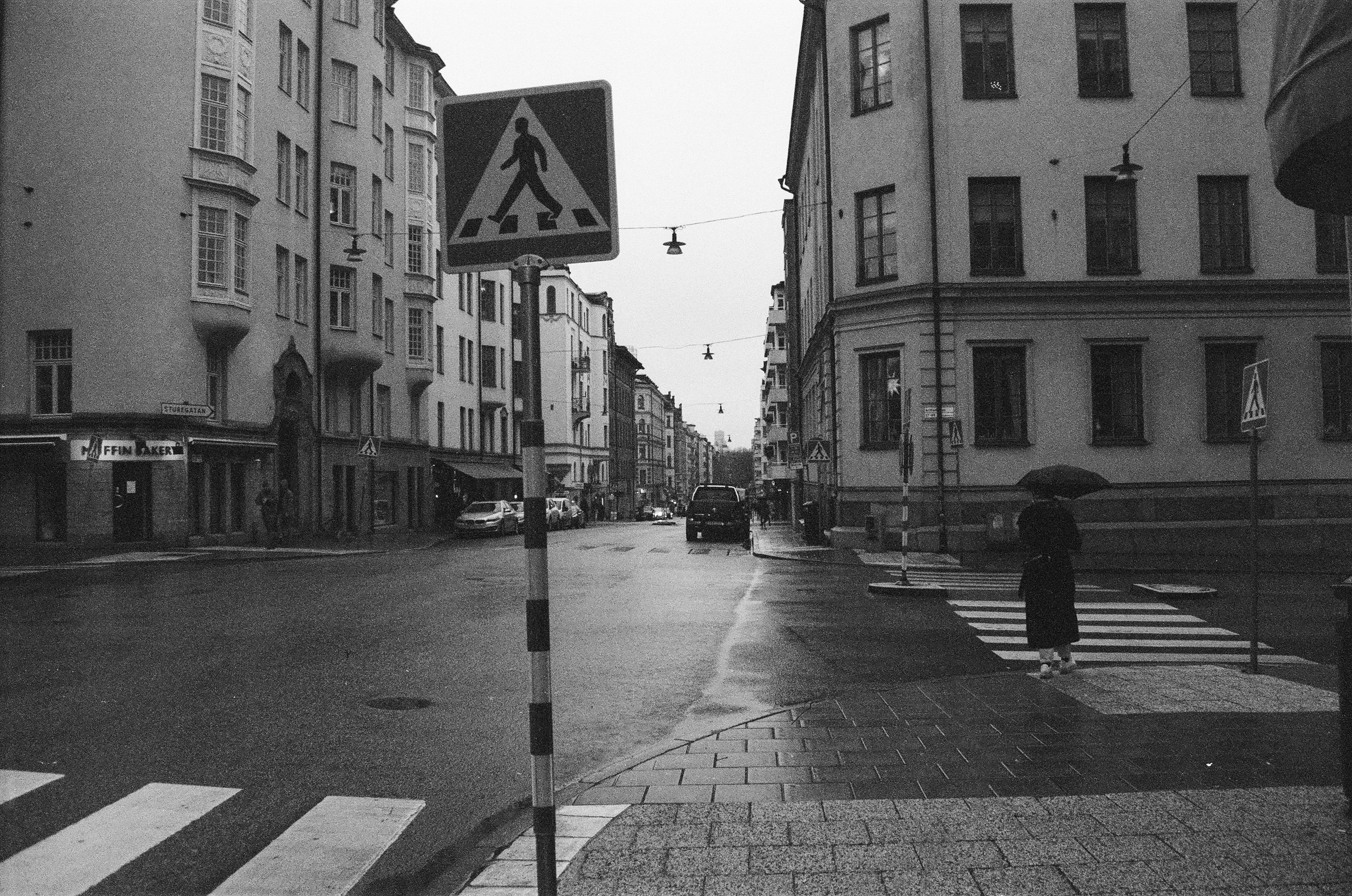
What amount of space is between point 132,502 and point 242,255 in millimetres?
7403

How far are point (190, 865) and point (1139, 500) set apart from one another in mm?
23889

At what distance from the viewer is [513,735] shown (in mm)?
6914

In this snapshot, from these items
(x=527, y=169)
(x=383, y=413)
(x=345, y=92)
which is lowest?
(x=527, y=169)

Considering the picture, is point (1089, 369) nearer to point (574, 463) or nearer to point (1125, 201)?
point (1125, 201)

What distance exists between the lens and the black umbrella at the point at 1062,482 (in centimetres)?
930

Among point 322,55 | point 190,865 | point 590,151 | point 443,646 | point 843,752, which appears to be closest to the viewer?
point 590,151

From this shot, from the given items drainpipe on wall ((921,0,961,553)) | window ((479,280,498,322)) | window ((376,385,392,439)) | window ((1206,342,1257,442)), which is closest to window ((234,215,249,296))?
window ((376,385,392,439))

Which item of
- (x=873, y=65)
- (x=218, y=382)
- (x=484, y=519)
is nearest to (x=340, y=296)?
(x=218, y=382)

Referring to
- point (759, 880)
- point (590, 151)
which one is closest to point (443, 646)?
point (759, 880)

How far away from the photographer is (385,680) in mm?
8797

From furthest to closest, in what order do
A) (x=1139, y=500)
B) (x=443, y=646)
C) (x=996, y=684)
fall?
(x=1139, y=500) < (x=443, y=646) < (x=996, y=684)

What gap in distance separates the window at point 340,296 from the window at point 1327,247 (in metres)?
29.0

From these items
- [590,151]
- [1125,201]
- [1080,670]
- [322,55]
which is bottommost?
[1080,670]

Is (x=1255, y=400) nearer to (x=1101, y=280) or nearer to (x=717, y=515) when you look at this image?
(x=1101, y=280)
